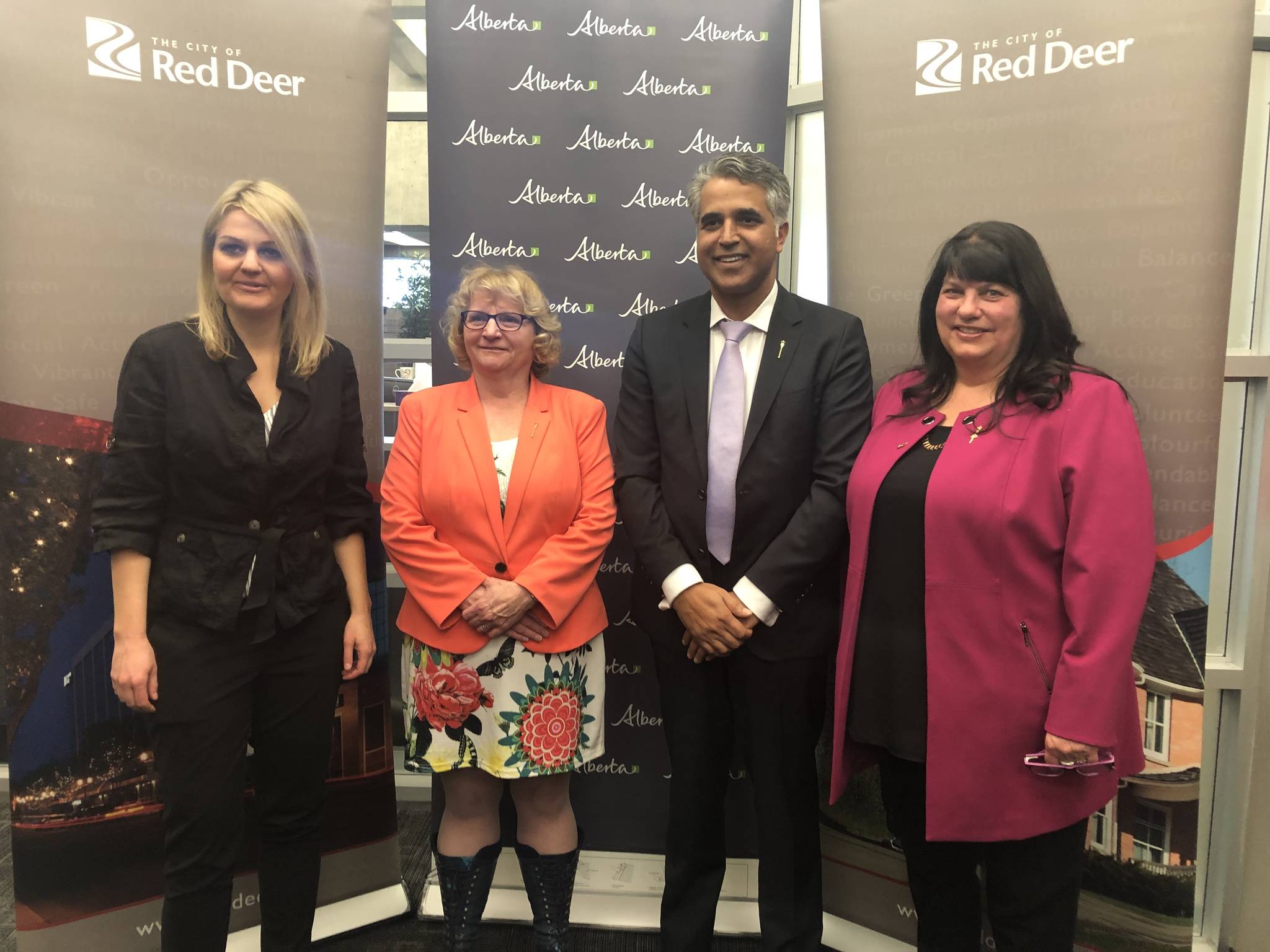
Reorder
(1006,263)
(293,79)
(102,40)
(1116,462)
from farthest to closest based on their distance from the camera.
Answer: (293,79) < (102,40) < (1006,263) < (1116,462)

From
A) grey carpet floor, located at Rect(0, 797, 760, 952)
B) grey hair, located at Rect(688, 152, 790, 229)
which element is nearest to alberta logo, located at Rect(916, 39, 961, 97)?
grey hair, located at Rect(688, 152, 790, 229)

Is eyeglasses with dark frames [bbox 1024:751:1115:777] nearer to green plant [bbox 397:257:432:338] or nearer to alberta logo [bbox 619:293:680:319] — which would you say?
alberta logo [bbox 619:293:680:319]

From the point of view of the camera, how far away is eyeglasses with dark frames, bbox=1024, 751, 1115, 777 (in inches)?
55.2

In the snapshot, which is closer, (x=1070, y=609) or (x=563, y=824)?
(x=1070, y=609)

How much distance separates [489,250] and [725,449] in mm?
1045

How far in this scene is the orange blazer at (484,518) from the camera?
178 cm

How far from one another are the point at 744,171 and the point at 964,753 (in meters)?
1.30

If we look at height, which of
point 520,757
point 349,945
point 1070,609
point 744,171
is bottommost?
point 349,945

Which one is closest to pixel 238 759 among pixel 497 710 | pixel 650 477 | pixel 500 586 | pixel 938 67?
pixel 497 710

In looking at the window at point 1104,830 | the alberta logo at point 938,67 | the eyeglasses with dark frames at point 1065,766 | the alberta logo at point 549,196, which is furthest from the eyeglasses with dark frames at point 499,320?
the window at point 1104,830

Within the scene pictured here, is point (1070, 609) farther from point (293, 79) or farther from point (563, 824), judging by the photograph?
point (293, 79)

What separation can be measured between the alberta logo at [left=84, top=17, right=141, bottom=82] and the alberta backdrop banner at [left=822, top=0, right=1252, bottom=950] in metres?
1.78

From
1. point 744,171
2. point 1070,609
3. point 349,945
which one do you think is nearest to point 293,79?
point 744,171

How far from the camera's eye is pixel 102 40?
6.35 ft
